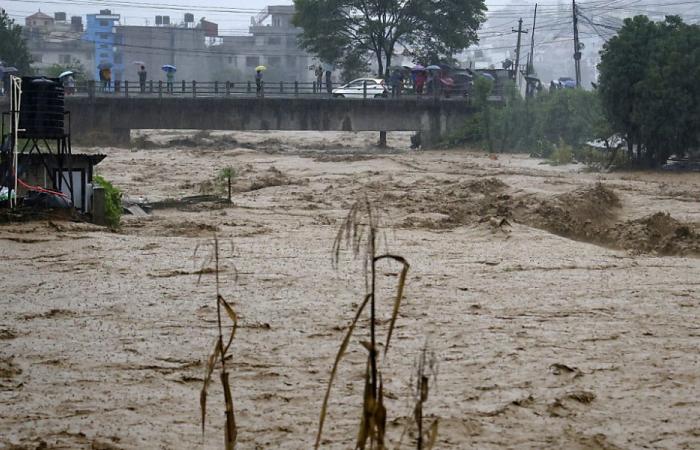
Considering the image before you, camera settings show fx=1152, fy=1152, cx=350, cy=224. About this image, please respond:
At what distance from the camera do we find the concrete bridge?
44906 mm

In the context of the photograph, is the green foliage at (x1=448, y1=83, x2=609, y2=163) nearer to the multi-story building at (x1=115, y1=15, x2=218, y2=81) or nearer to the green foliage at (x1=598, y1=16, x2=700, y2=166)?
the green foliage at (x1=598, y1=16, x2=700, y2=166)

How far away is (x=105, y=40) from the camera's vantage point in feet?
308

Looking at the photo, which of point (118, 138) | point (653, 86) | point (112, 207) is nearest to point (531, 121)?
point (653, 86)

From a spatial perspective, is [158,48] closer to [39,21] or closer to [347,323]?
[39,21]

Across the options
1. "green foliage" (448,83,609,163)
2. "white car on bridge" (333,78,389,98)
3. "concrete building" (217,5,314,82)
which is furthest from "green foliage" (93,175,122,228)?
"concrete building" (217,5,314,82)

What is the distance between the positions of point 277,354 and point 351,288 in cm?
291

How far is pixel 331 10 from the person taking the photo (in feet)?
183

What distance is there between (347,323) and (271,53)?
98.3 m

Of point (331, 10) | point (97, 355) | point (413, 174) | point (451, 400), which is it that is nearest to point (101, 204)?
point (97, 355)

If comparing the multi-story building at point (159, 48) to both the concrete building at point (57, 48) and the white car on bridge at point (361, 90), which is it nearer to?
the concrete building at point (57, 48)

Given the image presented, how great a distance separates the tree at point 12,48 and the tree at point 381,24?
13.3 meters

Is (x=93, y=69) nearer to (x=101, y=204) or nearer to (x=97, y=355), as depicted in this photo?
(x=101, y=204)

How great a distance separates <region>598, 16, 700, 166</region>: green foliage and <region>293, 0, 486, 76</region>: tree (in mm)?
24993

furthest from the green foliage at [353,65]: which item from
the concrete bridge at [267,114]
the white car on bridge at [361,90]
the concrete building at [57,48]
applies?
the concrete building at [57,48]
